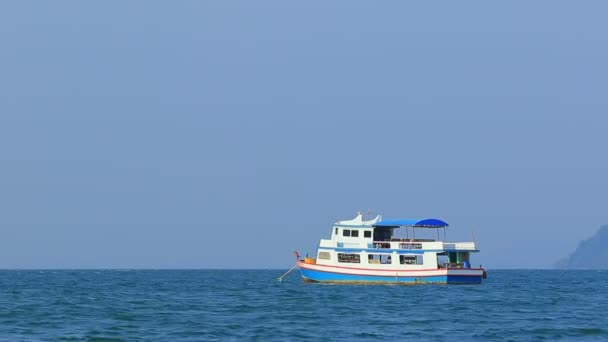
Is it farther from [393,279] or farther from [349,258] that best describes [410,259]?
[349,258]

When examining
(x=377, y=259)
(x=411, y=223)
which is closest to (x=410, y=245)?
(x=411, y=223)

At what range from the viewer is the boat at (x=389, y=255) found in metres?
112

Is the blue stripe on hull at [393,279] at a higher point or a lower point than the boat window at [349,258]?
lower

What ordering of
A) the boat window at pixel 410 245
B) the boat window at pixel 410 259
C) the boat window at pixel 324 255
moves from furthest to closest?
1. the boat window at pixel 324 255
2. the boat window at pixel 410 259
3. the boat window at pixel 410 245

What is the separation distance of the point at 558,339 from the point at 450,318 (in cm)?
1407

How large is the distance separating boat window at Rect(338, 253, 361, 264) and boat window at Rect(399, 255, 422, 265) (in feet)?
15.4

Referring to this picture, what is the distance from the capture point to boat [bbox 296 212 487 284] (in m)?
112

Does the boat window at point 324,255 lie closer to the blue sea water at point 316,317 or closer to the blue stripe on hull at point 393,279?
the blue stripe on hull at point 393,279

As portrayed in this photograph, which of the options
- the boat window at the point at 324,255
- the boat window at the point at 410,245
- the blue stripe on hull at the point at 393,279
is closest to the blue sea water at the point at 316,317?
the blue stripe on hull at the point at 393,279

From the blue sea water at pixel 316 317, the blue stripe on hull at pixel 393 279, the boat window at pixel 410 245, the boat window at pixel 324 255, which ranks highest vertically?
the boat window at pixel 410 245

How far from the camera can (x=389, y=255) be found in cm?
11350

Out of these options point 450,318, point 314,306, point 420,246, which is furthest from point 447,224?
point 450,318

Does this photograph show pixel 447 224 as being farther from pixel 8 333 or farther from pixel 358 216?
pixel 8 333

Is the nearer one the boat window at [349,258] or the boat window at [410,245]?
the boat window at [410,245]
